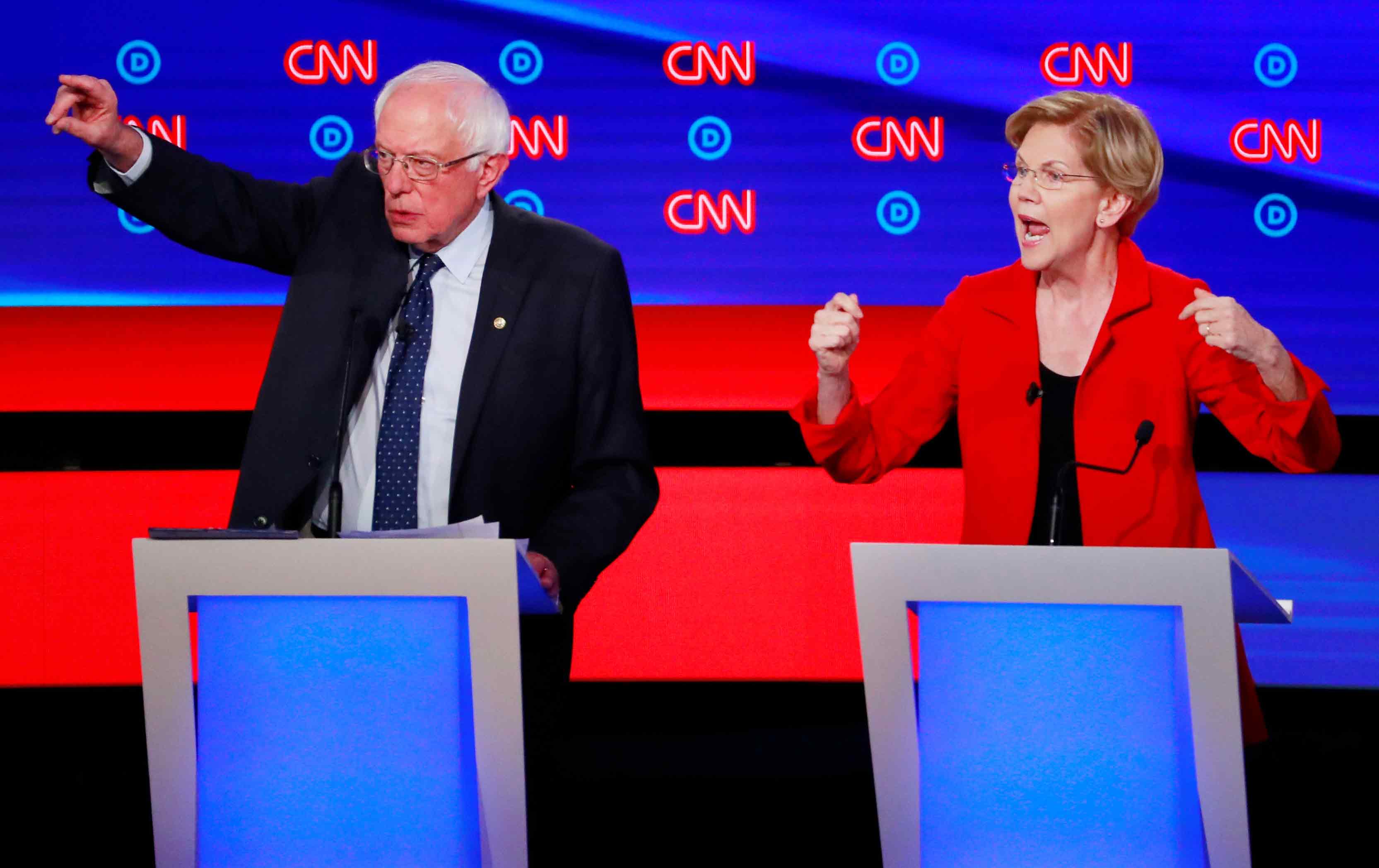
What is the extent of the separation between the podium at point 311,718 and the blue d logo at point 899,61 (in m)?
2.21

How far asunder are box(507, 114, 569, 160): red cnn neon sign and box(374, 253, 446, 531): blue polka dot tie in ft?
4.54

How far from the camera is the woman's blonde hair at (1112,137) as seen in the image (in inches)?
81.7

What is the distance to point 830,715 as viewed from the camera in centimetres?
355

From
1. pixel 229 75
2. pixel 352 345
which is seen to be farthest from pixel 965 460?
pixel 229 75

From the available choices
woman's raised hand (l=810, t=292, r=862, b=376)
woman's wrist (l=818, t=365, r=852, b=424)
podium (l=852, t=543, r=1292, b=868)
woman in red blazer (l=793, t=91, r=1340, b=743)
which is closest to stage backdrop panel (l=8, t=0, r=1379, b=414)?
woman in red blazer (l=793, t=91, r=1340, b=743)

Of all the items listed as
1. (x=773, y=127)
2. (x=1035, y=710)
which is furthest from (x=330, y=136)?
(x=1035, y=710)

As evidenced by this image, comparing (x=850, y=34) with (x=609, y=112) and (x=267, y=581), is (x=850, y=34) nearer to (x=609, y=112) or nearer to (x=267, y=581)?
(x=609, y=112)

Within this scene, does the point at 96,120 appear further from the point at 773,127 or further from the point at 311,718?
the point at 773,127

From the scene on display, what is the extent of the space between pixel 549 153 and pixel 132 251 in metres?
1.06

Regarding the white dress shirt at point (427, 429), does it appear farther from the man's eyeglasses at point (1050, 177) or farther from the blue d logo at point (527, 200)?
the blue d logo at point (527, 200)

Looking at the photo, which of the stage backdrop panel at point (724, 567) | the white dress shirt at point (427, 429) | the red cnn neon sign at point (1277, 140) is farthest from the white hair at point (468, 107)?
the red cnn neon sign at point (1277, 140)

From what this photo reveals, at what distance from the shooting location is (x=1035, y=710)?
1380 millimetres

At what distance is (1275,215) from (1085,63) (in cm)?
60

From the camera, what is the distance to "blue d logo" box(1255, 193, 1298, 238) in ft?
10.8
